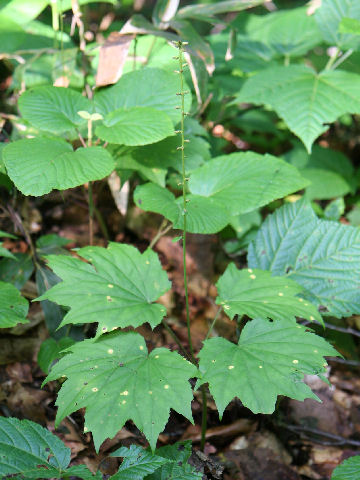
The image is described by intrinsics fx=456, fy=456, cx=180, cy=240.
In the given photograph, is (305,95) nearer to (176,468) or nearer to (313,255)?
(313,255)

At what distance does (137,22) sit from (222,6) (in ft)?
1.31

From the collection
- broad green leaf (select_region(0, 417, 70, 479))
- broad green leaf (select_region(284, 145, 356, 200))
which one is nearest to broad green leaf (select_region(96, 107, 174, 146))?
broad green leaf (select_region(0, 417, 70, 479))

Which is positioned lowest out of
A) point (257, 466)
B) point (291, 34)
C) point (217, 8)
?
point (257, 466)

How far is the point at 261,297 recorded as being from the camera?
1403 millimetres

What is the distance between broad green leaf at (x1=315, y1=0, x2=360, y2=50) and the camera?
2250 mm

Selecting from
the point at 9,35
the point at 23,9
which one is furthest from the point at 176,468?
the point at 23,9

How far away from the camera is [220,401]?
112cm

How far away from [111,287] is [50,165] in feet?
1.46

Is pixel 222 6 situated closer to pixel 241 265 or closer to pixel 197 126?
pixel 197 126

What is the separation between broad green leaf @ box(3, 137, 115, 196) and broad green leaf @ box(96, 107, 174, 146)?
8 cm

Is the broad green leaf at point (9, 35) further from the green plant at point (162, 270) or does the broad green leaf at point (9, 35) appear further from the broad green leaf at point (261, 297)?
the broad green leaf at point (261, 297)

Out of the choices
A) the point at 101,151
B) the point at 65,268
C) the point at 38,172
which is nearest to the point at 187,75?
the point at 101,151

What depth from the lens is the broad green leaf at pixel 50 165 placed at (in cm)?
141

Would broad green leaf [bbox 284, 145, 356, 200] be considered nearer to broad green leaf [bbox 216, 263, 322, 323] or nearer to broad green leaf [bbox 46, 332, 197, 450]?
broad green leaf [bbox 216, 263, 322, 323]
